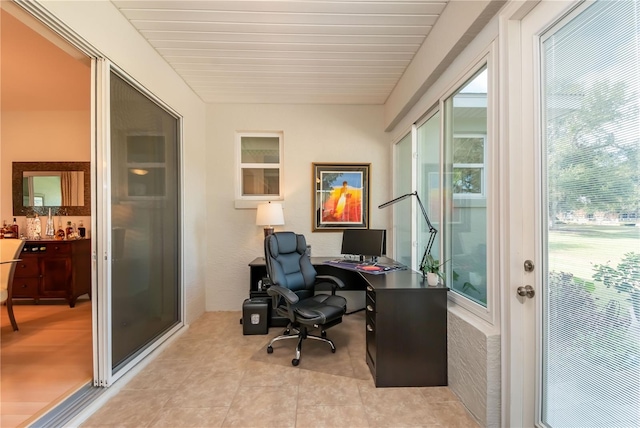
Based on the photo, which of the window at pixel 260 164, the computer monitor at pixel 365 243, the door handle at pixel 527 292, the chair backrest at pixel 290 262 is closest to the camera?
the door handle at pixel 527 292

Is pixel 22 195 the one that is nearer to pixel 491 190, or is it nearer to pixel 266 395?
pixel 266 395

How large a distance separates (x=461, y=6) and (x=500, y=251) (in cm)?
162

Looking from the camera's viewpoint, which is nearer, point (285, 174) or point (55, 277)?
point (55, 277)

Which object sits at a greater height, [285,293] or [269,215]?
[269,215]

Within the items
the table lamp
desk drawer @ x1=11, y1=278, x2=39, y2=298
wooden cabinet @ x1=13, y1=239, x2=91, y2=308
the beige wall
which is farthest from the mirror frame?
the table lamp

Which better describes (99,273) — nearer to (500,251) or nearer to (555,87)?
(500,251)

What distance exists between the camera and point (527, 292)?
1368 millimetres

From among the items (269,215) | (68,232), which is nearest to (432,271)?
(269,215)

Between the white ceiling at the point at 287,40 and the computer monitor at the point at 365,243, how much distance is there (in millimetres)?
1815

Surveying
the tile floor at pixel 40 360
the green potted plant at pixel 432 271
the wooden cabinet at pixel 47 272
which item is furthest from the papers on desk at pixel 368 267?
the wooden cabinet at pixel 47 272

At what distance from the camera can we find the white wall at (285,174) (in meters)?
3.59

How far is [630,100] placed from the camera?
978mm

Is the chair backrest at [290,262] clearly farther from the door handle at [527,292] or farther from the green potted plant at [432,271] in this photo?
the door handle at [527,292]

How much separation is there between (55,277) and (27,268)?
36cm
